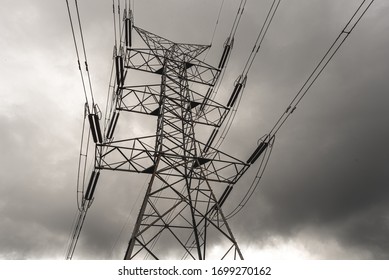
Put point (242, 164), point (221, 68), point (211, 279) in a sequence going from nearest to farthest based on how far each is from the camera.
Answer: point (211, 279) < point (242, 164) < point (221, 68)

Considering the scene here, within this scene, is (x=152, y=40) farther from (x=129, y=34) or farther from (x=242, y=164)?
(x=242, y=164)

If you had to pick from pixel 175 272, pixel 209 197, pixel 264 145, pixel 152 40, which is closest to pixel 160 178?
pixel 209 197

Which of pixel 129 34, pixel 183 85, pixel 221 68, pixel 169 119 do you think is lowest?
pixel 169 119

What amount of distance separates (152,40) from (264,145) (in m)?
8.77

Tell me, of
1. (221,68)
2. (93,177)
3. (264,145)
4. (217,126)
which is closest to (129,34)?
(221,68)

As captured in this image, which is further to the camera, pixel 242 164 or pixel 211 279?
pixel 242 164

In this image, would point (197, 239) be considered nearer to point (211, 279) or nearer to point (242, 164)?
point (211, 279)

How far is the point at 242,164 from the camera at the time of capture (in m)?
10.3

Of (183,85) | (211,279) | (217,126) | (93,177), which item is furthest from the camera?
(183,85)

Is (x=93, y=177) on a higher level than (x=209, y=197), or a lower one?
higher

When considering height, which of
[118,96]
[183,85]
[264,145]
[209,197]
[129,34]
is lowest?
[209,197]

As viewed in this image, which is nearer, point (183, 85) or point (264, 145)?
point (264, 145)

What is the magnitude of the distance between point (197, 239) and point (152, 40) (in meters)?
10.7

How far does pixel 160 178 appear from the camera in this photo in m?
8.91
